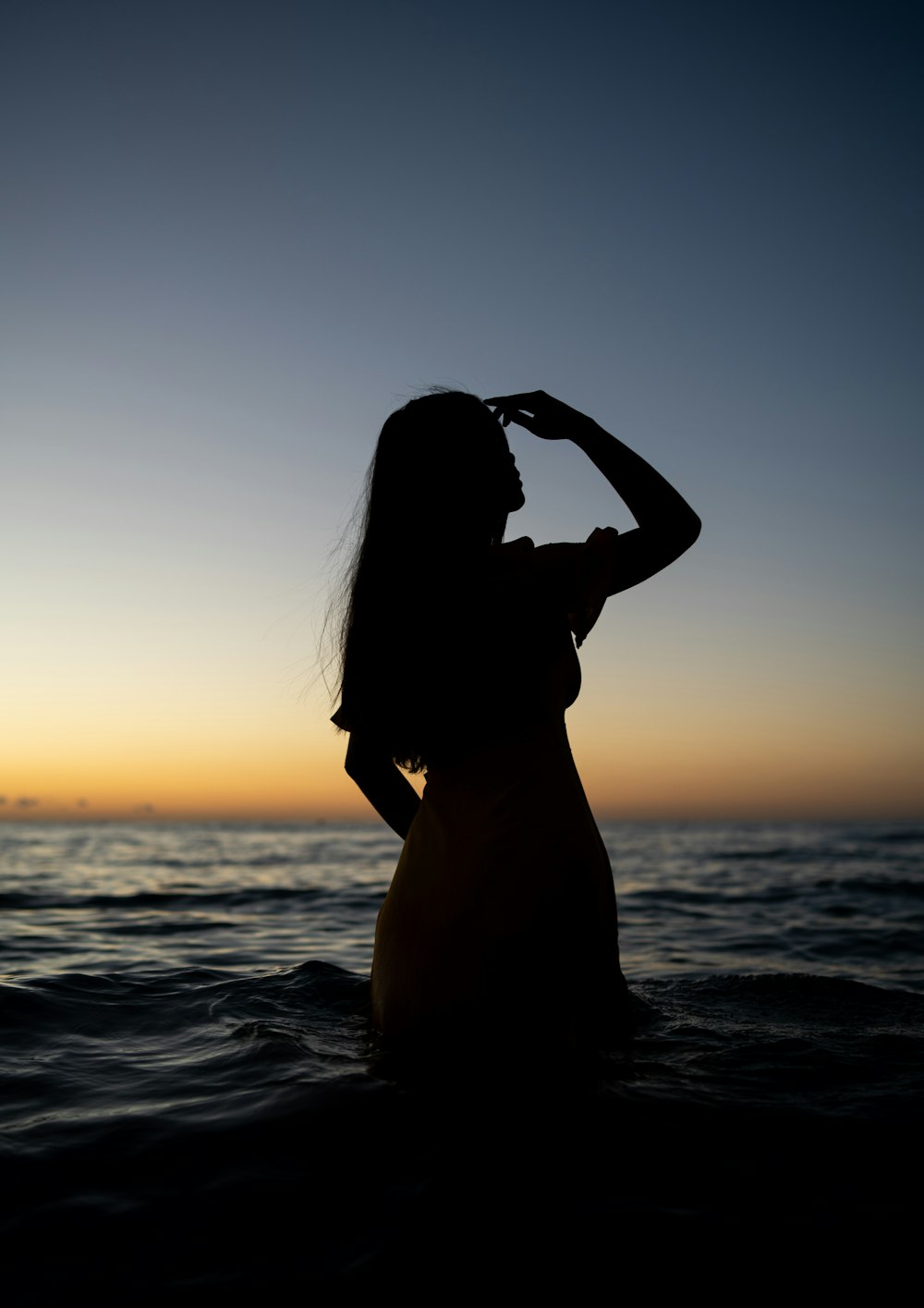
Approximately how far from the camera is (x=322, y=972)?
511 centimetres

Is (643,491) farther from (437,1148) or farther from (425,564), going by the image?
(437,1148)

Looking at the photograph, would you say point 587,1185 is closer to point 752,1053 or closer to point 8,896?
point 752,1053

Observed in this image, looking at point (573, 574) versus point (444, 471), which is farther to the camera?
point (444, 471)

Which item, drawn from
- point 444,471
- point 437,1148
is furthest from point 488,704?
point 437,1148

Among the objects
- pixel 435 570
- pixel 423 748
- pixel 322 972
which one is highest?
pixel 435 570

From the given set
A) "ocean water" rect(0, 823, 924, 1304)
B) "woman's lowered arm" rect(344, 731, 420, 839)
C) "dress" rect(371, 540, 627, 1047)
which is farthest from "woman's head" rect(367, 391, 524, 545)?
"ocean water" rect(0, 823, 924, 1304)

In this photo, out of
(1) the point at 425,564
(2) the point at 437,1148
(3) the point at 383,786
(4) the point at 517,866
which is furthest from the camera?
(3) the point at 383,786

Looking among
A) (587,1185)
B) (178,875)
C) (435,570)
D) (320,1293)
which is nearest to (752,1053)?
(587,1185)

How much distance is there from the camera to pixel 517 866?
2379 millimetres

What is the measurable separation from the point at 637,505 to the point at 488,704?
0.80m

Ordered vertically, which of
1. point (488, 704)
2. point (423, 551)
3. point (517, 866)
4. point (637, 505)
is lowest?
point (517, 866)

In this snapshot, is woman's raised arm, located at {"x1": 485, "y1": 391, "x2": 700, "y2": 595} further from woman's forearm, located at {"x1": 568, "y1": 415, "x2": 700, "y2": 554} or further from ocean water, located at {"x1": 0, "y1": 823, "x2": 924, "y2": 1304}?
ocean water, located at {"x1": 0, "y1": 823, "x2": 924, "y2": 1304}

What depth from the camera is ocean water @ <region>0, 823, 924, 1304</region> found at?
1.80m

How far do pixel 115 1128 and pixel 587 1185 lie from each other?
156 centimetres
